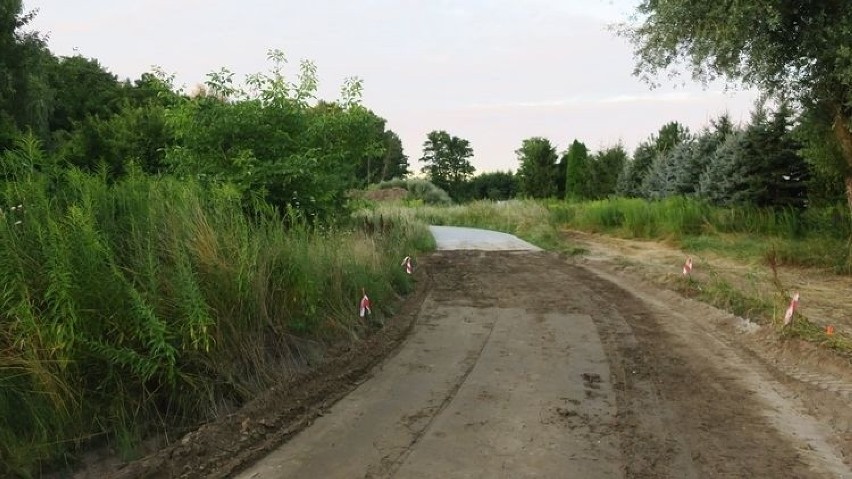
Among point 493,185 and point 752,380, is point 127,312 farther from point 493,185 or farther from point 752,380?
point 493,185

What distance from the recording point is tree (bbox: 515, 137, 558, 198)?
162 ft

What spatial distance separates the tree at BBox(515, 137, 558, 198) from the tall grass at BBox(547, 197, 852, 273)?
2177 cm

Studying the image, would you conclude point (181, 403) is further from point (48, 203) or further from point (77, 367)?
point (48, 203)

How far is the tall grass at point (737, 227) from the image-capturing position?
1399 cm

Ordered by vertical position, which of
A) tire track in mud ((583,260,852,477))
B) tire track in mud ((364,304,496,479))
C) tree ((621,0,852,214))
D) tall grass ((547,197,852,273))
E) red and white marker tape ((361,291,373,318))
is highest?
tree ((621,0,852,214))

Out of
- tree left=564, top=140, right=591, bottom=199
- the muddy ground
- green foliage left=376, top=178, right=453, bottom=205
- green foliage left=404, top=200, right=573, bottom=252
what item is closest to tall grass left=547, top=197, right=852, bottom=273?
green foliage left=404, top=200, right=573, bottom=252

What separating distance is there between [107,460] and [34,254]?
159cm

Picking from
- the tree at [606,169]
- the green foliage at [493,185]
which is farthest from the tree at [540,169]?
the green foliage at [493,185]

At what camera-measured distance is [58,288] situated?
4352 mm

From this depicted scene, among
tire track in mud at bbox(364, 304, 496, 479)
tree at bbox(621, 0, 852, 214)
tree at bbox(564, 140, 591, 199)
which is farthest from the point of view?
tree at bbox(564, 140, 591, 199)

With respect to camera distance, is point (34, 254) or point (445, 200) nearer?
point (34, 254)

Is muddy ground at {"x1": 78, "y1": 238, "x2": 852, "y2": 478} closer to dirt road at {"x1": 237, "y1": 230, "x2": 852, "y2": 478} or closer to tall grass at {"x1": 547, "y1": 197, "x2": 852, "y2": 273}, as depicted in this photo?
dirt road at {"x1": 237, "y1": 230, "x2": 852, "y2": 478}

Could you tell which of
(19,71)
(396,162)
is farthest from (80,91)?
(396,162)

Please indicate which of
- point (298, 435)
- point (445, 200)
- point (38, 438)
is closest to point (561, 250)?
point (298, 435)
